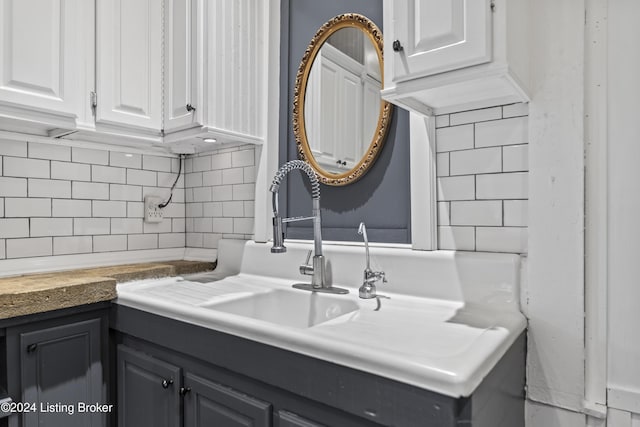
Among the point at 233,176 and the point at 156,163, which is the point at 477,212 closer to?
the point at 233,176

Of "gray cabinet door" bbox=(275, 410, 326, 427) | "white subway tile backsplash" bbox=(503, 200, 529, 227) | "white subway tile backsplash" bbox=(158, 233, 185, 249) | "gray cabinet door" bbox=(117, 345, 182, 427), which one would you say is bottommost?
"gray cabinet door" bbox=(117, 345, 182, 427)

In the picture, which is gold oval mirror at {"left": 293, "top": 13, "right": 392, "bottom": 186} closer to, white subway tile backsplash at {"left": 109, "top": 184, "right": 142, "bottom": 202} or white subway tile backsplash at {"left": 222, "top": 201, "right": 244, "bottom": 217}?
white subway tile backsplash at {"left": 222, "top": 201, "right": 244, "bottom": 217}

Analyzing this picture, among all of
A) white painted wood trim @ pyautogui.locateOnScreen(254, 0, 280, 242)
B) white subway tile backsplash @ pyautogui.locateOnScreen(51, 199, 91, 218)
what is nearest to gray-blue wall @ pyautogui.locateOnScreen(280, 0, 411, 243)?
white painted wood trim @ pyautogui.locateOnScreen(254, 0, 280, 242)

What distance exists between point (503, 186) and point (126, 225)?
1.68m

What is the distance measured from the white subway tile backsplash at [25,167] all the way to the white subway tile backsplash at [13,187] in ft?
0.07

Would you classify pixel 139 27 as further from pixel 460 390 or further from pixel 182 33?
pixel 460 390

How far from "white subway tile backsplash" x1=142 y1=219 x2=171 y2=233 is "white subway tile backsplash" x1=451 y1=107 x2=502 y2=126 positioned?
1.53m

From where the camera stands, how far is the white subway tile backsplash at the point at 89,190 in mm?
1802

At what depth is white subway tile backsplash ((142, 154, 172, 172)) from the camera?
2.05 m

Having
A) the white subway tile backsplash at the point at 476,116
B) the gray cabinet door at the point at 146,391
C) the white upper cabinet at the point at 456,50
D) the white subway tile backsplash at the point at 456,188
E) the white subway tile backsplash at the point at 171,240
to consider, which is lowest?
the gray cabinet door at the point at 146,391

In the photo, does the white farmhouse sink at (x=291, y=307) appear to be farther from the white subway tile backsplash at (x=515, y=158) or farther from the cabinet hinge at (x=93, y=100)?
the cabinet hinge at (x=93, y=100)

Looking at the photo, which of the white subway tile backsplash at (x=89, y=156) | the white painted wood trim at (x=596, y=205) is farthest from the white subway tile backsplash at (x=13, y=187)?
the white painted wood trim at (x=596, y=205)

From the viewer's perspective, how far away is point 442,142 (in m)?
1.34

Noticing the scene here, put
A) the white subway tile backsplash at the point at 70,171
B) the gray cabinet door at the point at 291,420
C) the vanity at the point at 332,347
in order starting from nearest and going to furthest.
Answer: the vanity at the point at 332,347 → the gray cabinet door at the point at 291,420 → the white subway tile backsplash at the point at 70,171
